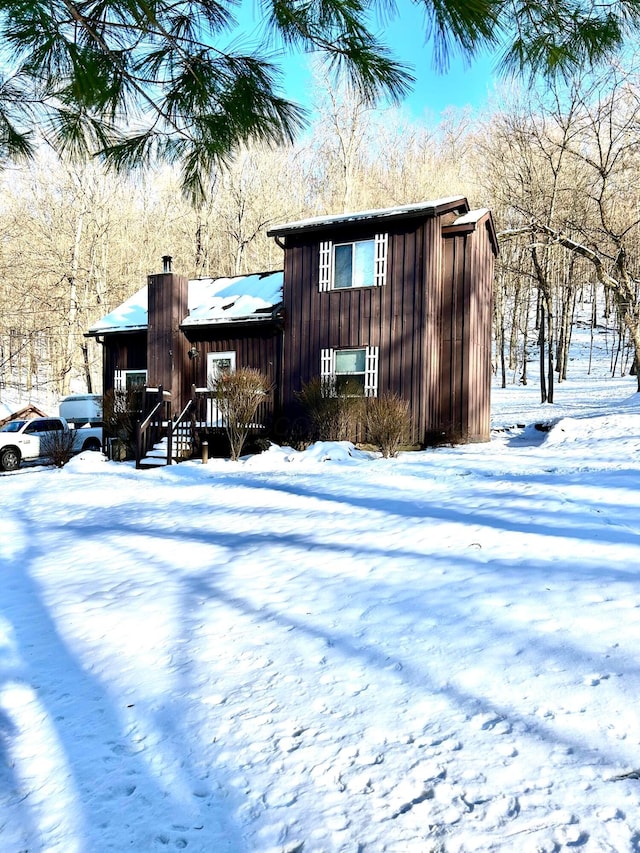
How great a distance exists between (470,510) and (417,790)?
13.3 ft

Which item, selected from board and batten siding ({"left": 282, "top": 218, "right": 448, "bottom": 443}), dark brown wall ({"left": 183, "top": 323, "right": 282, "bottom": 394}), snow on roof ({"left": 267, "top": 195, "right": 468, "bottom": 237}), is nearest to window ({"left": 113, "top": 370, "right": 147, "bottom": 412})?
dark brown wall ({"left": 183, "top": 323, "right": 282, "bottom": 394})

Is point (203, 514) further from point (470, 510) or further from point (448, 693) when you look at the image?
point (448, 693)

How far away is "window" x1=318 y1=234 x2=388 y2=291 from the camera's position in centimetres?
1278

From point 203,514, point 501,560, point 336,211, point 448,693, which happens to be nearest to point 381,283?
point 203,514

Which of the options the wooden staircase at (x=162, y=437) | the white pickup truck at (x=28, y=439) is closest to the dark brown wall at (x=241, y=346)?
the wooden staircase at (x=162, y=437)

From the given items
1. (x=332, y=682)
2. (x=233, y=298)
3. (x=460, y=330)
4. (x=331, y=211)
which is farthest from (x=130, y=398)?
(x=331, y=211)

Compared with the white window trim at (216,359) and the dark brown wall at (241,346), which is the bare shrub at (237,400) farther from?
the white window trim at (216,359)

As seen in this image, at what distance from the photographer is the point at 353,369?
13125mm

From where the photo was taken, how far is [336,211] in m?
26.9

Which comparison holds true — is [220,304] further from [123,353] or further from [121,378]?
[121,378]

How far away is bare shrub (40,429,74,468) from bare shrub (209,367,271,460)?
462 cm

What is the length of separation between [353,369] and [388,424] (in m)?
2.47

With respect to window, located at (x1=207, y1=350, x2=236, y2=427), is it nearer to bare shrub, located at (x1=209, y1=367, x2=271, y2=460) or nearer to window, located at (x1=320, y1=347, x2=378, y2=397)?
bare shrub, located at (x1=209, y1=367, x2=271, y2=460)

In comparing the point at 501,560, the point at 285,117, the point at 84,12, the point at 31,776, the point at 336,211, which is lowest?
the point at 31,776
